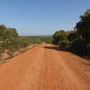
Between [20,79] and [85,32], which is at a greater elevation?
[85,32]

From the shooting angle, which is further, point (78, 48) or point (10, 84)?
point (78, 48)

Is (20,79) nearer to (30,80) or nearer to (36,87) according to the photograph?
(30,80)

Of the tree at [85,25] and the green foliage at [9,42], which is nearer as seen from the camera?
the tree at [85,25]

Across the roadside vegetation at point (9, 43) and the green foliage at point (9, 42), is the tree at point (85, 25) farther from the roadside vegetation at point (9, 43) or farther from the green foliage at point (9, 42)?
the green foliage at point (9, 42)

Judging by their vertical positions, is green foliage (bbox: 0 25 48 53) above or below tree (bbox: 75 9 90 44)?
below

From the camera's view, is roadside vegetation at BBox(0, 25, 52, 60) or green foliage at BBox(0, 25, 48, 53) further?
green foliage at BBox(0, 25, 48, 53)

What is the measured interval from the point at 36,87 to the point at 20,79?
127 centimetres

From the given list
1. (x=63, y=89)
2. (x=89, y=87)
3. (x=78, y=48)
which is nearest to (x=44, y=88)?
(x=63, y=89)

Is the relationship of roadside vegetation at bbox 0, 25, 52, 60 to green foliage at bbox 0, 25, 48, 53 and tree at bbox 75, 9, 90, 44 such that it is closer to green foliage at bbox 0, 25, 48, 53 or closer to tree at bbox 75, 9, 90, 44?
green foliage at bbox 0, 25, 48, 53

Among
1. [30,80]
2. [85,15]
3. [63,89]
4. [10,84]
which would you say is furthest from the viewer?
[85,15]

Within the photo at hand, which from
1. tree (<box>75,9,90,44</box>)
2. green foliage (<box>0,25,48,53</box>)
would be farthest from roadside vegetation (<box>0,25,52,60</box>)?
tree (<box>75,9,90,44</box>)

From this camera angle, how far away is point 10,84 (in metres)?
4.97

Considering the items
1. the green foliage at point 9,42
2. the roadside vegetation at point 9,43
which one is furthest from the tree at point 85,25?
the green foliage at point 9,42

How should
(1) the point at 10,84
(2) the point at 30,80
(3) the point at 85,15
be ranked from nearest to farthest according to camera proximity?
(1) the point at 10,84, (2) the point at 30,80, (3) the point at 85,15
